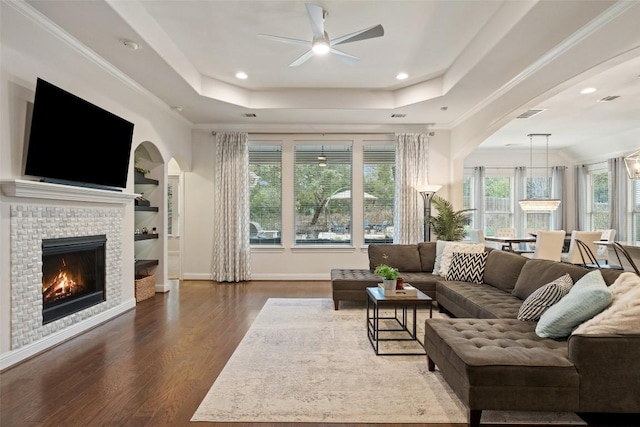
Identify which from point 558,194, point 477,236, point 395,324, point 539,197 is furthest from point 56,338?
point 558,194

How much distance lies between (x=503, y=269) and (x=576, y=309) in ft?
6.42

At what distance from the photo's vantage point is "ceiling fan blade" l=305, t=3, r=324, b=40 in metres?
3.13

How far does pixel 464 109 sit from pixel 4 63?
579cm

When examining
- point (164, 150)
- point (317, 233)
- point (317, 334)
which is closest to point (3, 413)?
point (317, 334)

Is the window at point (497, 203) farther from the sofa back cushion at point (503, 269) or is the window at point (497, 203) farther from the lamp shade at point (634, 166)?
the sofa back cushion at point (503, 269)

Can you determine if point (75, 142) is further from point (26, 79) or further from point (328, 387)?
point (328, 387)

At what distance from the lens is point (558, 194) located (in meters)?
9.69

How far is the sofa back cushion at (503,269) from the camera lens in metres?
4.00

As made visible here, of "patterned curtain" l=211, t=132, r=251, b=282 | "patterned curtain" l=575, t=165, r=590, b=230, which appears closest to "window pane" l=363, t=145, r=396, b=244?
"patterned curtain" l=211, t=132, r=251, b=282

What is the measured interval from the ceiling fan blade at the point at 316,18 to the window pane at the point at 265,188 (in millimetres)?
3809

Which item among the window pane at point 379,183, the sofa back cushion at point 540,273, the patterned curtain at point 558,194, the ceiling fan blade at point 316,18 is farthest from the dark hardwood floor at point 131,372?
the patterned curtain at point 558,194

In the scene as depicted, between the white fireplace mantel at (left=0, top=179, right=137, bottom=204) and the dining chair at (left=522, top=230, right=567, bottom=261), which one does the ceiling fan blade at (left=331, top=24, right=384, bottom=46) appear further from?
the dining chair at (left=522, top=230, right=567, bottom=261)

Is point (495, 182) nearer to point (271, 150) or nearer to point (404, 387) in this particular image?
point (271, 150)

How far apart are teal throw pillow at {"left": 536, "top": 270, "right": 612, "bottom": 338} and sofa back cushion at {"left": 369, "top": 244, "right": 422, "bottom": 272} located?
2928mm
